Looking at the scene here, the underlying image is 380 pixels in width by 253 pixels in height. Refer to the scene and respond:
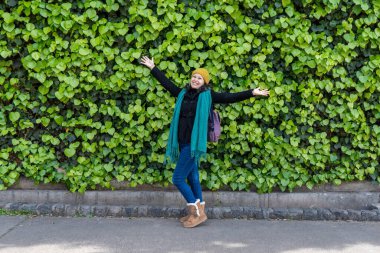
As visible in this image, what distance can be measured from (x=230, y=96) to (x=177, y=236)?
5.12 feet

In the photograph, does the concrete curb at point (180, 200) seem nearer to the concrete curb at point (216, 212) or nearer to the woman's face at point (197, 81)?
the concrete curb at point (216, 212)

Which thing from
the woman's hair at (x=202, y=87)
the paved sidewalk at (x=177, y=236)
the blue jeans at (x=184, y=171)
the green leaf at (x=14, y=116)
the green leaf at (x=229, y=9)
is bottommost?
the paved sidewalk at (x=177, y=236)

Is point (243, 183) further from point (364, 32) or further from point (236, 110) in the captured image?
point (364, 32)

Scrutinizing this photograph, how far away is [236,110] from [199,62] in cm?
72

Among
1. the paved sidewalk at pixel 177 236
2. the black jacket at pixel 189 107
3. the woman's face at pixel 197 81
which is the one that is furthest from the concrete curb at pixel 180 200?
the woman's face at pixel 197 81

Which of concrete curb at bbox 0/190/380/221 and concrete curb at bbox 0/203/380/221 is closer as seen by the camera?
concrete curb at bbox 0/203/380/221

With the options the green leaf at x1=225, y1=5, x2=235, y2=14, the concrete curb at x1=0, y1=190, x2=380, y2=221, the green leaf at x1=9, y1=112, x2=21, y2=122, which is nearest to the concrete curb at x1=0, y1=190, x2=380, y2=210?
the concrete curb at x1=0, y1=190, x2=380, y2=221

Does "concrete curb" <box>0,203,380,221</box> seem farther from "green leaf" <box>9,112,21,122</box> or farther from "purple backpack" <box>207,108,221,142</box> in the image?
"green leaf" <box>9,112,21,122</box>

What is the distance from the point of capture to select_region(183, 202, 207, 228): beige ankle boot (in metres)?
5.64

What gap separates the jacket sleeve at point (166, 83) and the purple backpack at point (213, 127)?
45 cm

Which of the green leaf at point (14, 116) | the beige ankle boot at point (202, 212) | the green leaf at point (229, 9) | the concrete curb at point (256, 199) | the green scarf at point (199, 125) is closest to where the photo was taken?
the green scarf at point (199, 125)

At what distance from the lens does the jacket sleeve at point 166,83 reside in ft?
18.9

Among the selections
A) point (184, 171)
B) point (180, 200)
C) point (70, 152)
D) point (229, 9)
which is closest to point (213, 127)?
point (184, 171)

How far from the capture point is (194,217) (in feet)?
18.6
